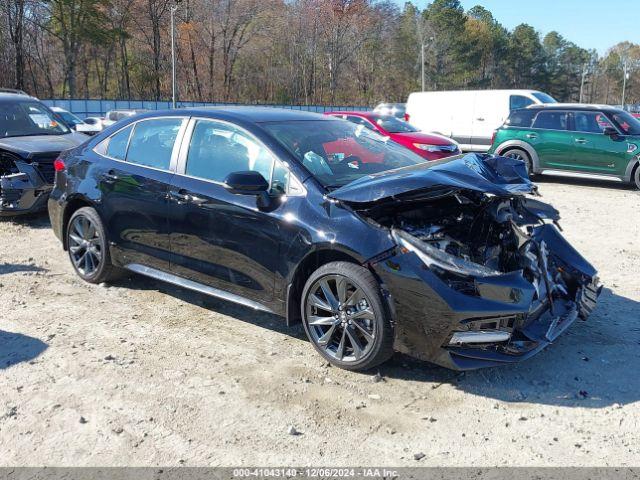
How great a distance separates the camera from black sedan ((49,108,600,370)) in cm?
365

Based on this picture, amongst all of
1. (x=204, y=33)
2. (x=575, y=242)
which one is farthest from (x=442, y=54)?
(x=575, y=242)

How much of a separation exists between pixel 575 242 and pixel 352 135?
4019 millimetres

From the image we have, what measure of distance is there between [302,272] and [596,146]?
10.5 meters

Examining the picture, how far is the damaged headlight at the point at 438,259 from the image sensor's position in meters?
3.63

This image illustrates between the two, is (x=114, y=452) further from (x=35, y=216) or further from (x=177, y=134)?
(x=35, y=216)

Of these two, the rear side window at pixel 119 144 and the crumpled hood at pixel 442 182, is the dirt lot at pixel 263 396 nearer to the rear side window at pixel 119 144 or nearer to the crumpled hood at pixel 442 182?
the crumpled hood at pixel 442 182

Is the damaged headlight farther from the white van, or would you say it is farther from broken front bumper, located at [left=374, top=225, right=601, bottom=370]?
the white van

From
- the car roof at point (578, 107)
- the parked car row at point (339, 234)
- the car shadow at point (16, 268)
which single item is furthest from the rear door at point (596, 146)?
the car shadow at point (16, 268)

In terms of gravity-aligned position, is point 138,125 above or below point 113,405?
above

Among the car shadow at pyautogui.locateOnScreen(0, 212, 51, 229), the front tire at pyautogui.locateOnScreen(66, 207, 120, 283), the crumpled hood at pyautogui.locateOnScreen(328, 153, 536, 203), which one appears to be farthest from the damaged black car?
the crumpled hood at pyautogui.locateOnScreen(328, 153, 536, 203)

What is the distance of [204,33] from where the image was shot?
5925cm

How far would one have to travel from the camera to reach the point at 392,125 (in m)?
14.5

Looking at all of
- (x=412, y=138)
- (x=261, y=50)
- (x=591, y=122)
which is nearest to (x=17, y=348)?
(x=412, y=138)

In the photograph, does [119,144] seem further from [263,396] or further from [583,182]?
[583,182]
